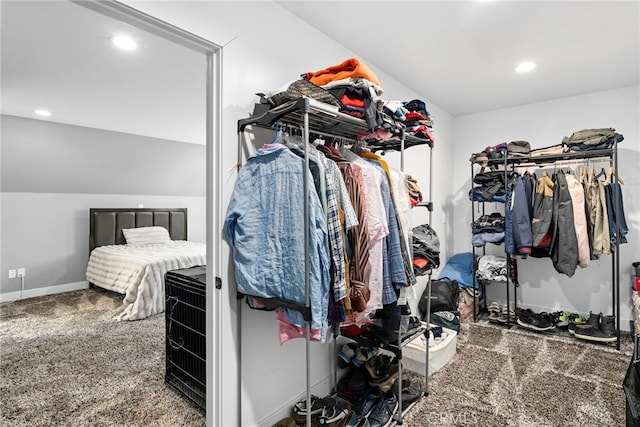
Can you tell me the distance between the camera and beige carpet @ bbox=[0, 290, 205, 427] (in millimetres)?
2064

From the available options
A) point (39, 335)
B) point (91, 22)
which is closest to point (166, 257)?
point (39, 335)

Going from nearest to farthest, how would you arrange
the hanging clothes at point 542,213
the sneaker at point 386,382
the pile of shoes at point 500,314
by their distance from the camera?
1. the sneaker at point 386,382
2. the hanging clothes at point 542,213
3. the pile of shoes at point 500,314

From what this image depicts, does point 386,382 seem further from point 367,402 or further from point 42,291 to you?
point 42,291

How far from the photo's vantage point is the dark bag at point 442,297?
10.9 ft

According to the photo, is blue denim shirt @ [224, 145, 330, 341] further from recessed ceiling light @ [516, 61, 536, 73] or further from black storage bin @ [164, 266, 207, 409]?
recessed ceiling light @ [516, 61, 536, 73]

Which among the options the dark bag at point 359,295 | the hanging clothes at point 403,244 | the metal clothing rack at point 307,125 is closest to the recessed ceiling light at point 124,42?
the metal clothing rack at point 307,125

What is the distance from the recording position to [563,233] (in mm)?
3053

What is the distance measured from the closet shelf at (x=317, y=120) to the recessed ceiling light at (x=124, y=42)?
1312mm

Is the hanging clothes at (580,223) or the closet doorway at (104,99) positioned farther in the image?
the hanging clothes at (580,223)

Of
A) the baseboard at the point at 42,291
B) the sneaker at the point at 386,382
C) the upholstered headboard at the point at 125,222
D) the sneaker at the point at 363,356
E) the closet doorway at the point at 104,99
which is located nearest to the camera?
the closet doorway at the point at 104,99

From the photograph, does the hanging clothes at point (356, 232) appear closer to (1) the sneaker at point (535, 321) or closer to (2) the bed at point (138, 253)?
(1) the sneaker at point (535, 321)

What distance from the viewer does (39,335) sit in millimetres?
3307

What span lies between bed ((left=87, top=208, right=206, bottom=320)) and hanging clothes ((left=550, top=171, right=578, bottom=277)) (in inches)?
160

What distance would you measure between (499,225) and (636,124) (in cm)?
162
